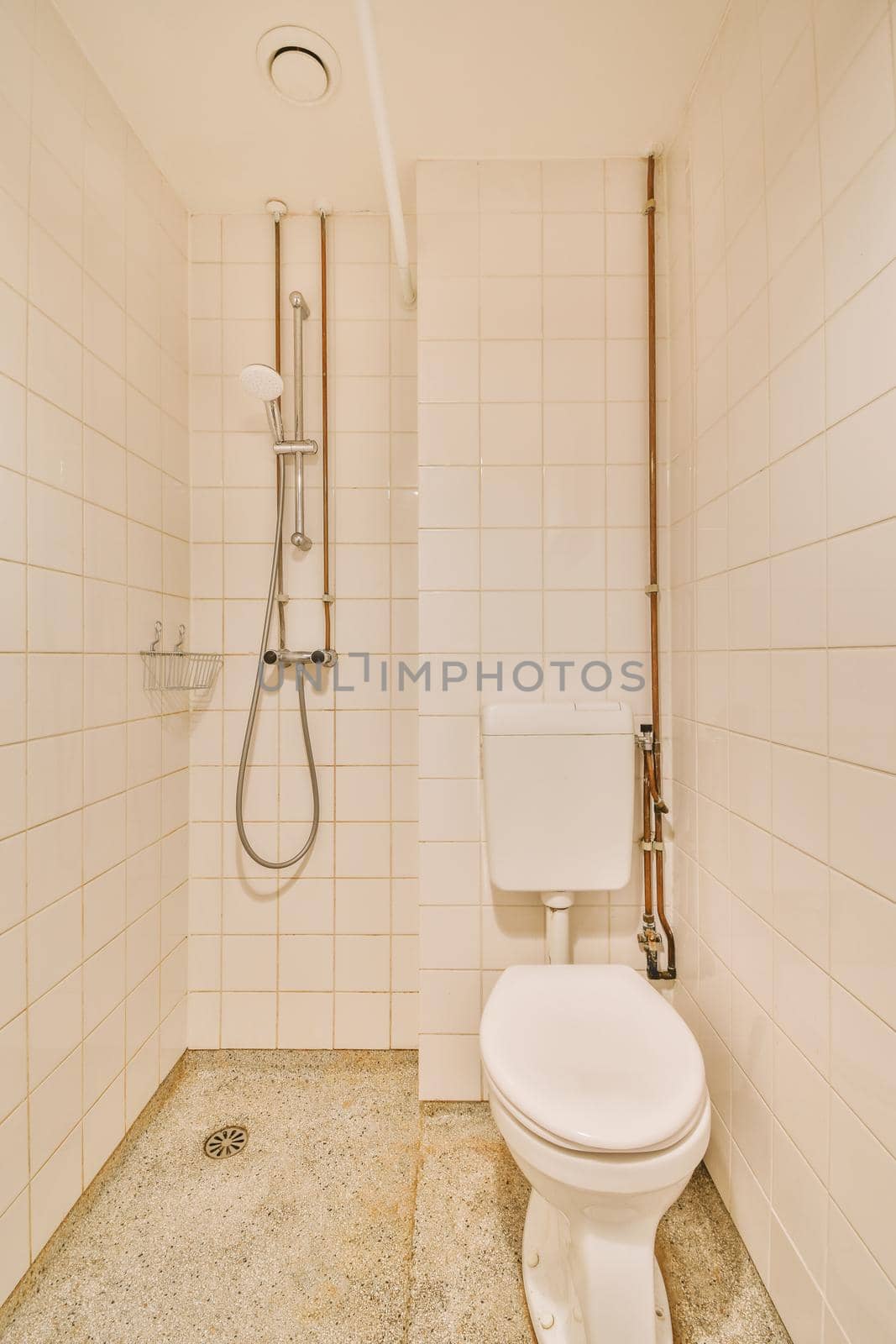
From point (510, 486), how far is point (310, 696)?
792mm

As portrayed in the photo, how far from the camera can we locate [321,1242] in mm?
1082

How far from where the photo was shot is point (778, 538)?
96 centimetres

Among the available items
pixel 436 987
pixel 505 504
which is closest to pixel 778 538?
pixel 505 504

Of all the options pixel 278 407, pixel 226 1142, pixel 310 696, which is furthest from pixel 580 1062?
pixel 278 407

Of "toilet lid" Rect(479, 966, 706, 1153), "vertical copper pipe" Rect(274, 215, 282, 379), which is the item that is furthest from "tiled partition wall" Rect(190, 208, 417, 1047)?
"toilet lid" Rect(479, 966, 706, 1153)

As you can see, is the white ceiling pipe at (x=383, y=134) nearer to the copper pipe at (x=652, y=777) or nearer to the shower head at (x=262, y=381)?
the shower head at (x=262, y=381)

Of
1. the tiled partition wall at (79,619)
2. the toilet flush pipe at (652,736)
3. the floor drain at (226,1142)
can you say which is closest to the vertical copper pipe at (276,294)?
the tiled partition wall at (79,619)

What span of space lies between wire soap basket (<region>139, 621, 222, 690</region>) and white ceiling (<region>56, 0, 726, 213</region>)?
1.19 metres

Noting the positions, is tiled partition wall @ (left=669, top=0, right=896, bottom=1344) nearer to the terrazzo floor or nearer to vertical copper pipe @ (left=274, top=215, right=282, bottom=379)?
the terrazzo floor

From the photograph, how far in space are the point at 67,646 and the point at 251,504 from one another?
2.22 feet

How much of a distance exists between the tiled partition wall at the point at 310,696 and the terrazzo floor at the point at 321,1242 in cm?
28

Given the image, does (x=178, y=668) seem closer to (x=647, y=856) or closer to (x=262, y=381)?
(x=262, y=381)

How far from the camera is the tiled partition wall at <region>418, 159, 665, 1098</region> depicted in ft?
4.65

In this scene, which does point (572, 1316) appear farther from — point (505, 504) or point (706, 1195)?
point (505, 504)
